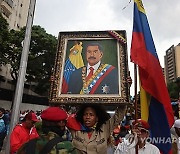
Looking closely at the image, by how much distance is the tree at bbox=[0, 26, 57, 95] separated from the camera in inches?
938

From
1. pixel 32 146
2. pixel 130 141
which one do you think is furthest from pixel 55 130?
pixel 130 141

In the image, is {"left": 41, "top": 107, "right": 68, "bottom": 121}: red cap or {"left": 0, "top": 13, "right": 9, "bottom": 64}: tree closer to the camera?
{"left": 41, "top": 107, "right": 68, "bottom": 121}: red cap

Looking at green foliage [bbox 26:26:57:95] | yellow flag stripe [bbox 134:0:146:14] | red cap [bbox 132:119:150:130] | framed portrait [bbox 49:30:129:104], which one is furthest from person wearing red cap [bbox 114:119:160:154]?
green foliage [bbox 26:26:57:95]

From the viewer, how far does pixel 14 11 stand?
3434 cm

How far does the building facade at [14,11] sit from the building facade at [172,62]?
207 feet

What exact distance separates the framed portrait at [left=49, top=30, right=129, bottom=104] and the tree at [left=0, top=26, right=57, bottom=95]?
20.2 meters

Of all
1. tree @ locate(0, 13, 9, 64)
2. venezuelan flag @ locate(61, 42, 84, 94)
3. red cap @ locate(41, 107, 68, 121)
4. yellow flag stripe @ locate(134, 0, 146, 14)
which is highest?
tree @ locate(0, 13, 9, 64)

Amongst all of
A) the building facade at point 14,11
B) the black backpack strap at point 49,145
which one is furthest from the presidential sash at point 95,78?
the building facade at point 14,11

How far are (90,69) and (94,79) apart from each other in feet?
0.62

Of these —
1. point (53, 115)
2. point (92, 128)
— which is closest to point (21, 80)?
point (92, 128)

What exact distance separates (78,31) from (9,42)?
20.2 m

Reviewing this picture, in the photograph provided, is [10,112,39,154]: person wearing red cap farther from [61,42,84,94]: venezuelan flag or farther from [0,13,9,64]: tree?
[0,13,9,64]: tree

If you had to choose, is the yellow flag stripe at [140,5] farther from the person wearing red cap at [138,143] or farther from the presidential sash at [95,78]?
the person wearing red cap at [138,143]

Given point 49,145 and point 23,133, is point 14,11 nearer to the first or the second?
point 23,133
